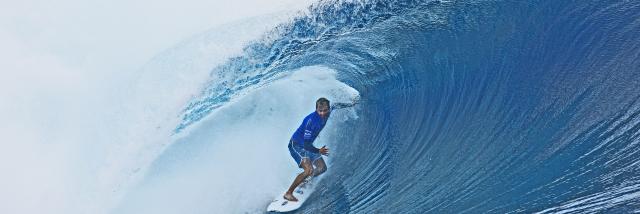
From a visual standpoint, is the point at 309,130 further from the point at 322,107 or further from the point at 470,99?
the point at 470,99

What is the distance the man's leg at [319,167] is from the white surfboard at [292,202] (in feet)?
0.71

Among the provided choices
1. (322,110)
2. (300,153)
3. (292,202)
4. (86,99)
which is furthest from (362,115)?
(86,99)

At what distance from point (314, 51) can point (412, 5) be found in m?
1.77

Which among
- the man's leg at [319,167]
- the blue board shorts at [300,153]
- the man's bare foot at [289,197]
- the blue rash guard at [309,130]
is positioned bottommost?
the man's bare foot at [289,197]

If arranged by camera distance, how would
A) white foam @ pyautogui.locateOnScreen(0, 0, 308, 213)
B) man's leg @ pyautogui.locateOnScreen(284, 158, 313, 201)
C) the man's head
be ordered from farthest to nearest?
white foam @ pyautogui.locateOnScreen(0, 0, 308, 213) → man's leg @ pyautogui.locateOnScreen(284, 158, 313, 201) → the man's head

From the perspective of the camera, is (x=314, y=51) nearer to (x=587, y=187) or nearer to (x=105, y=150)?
(x=105, y=150)

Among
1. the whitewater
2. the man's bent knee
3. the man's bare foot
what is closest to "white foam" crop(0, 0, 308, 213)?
the whitewater

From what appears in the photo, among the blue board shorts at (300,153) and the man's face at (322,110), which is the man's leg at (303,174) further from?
the man's face at (322,110)

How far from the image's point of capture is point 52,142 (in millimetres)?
7648

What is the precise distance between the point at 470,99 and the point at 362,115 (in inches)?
53.7

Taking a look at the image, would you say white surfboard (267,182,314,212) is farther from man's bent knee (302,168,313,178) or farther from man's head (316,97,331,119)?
man's head (316,97,331,119)

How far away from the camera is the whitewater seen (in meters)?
6.13

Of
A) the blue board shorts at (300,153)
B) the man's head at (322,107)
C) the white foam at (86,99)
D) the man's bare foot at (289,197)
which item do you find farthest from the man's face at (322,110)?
the white foam at (86,99)

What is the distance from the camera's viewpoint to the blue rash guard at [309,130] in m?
5.83
